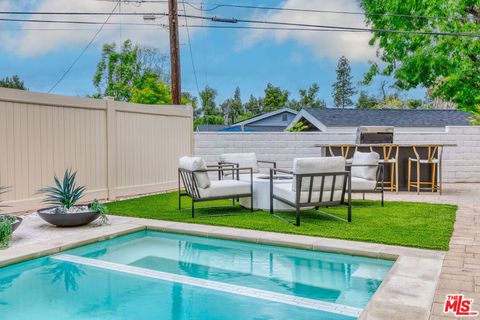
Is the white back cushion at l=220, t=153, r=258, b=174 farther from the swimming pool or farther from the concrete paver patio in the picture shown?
the swimming pool

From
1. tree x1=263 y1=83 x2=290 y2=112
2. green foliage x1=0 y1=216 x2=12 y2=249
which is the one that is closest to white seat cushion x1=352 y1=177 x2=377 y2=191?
green foliage x1=0 y1=216 x2=12 y2=249

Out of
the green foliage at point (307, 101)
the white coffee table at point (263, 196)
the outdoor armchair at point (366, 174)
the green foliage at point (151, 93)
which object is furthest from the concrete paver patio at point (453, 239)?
the green foliage at point (307, 101)

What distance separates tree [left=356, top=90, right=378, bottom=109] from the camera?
3450 centimetres

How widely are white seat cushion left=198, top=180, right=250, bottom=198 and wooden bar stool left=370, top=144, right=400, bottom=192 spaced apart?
10.7 ft

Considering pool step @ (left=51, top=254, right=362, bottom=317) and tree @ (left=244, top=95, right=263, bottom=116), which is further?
tree @ (left=244, top=95, right=263, bottom=116)

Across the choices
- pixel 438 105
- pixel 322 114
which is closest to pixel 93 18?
pixel 322 114

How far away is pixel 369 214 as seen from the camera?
5.85 m

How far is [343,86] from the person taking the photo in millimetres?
42031

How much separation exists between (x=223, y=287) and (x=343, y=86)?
40.9m

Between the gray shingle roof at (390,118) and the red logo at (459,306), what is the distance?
1504 centimetres

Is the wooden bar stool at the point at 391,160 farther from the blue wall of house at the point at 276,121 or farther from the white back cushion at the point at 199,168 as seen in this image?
the blue wall of house at the point at 276,121

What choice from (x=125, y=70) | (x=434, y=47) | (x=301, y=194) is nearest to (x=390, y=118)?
(x=434, y=47)

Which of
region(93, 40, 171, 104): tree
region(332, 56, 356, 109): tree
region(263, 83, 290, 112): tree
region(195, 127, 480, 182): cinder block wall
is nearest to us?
region(195, 127, 480, 182): cinder block wall

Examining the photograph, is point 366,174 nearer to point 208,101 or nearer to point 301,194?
point 301,194
